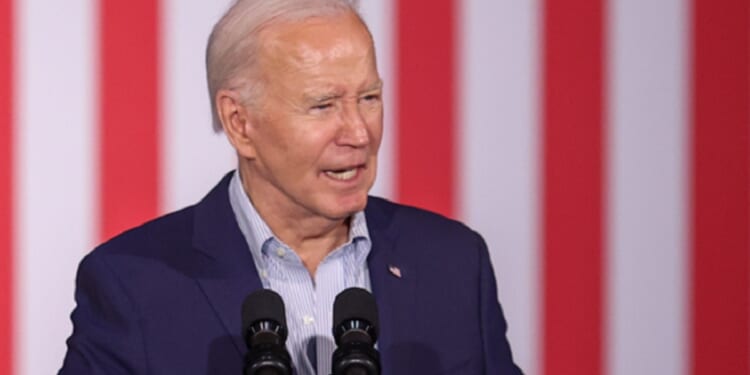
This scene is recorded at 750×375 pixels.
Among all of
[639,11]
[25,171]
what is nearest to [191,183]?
[25,171]

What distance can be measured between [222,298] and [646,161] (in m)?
0.82

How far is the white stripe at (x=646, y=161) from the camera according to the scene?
2266 millimetres

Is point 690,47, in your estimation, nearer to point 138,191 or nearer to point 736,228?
point 736,228

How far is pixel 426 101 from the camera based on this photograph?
2.20 m

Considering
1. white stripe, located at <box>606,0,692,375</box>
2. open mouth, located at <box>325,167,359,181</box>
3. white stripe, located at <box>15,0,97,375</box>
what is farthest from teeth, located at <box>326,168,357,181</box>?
white stripe, located at <box>606,0,692,375</box>

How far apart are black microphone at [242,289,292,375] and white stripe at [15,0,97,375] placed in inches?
33.8

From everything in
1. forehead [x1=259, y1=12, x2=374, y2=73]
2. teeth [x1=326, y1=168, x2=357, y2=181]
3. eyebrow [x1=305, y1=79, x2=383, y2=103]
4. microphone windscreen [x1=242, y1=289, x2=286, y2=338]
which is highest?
forehead [x1=259, y1=12, x2=374, y2=73]

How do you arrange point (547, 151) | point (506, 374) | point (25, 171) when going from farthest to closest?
point (547, 151) → point (25, 171) → point (506, 374)

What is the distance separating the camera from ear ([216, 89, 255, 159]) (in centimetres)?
176

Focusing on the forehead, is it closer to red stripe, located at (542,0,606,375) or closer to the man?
the man

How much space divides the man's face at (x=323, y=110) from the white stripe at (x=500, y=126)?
0.51 metres

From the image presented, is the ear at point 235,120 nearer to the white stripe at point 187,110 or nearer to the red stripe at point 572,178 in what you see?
the white stripe at point 187,110

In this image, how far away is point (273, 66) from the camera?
1714mm

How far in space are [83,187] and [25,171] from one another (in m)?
0.08
